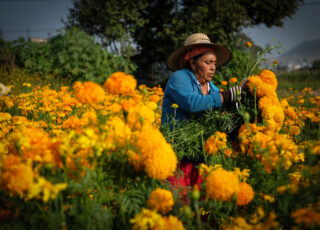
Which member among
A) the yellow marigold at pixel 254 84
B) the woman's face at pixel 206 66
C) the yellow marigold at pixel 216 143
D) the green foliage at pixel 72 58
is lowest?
the yellow marigold at pixel 216 143

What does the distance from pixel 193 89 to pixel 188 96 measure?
0.26m

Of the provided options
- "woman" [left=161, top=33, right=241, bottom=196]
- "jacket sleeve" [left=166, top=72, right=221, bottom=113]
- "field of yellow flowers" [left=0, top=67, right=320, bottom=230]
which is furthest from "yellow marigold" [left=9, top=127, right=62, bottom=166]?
"jacket sleeve" [left=166, top=72, right=221, bottom=113]

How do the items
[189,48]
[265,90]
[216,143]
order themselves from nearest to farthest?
[216,143]
[265,90]
[189,48]

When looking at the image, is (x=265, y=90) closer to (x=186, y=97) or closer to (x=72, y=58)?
(x=186, y=97)

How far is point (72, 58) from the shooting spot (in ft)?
23.2

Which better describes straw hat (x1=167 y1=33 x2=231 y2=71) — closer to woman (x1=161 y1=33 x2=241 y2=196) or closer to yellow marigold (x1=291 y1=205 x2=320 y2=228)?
woman (x1=161 y1=33 x2=241 y2=196)

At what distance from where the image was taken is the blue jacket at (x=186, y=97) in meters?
1.74

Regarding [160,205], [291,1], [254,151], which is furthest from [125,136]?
[291,1]

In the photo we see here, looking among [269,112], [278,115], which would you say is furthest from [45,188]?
[278,115]

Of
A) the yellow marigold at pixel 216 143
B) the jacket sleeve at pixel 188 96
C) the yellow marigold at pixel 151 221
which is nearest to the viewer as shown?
the yellow marigold at pixel 151 221

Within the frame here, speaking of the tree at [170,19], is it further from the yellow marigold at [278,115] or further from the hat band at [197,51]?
the yellow marigold at [278,115]

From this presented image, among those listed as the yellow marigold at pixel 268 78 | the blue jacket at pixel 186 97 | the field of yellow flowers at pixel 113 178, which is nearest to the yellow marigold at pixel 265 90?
the yellow marigold at pixel 268 78

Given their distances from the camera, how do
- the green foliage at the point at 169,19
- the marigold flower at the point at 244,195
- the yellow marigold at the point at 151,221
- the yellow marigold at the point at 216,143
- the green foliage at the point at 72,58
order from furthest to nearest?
the green foliage at the point at 169,19, the green foliage at the point at 72,58, the yellow marigold at the point at 216,143, the marigold flower at the point at 244,195, the yellow marigold at the point at 151,221

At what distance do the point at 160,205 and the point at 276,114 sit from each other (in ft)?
3.35
